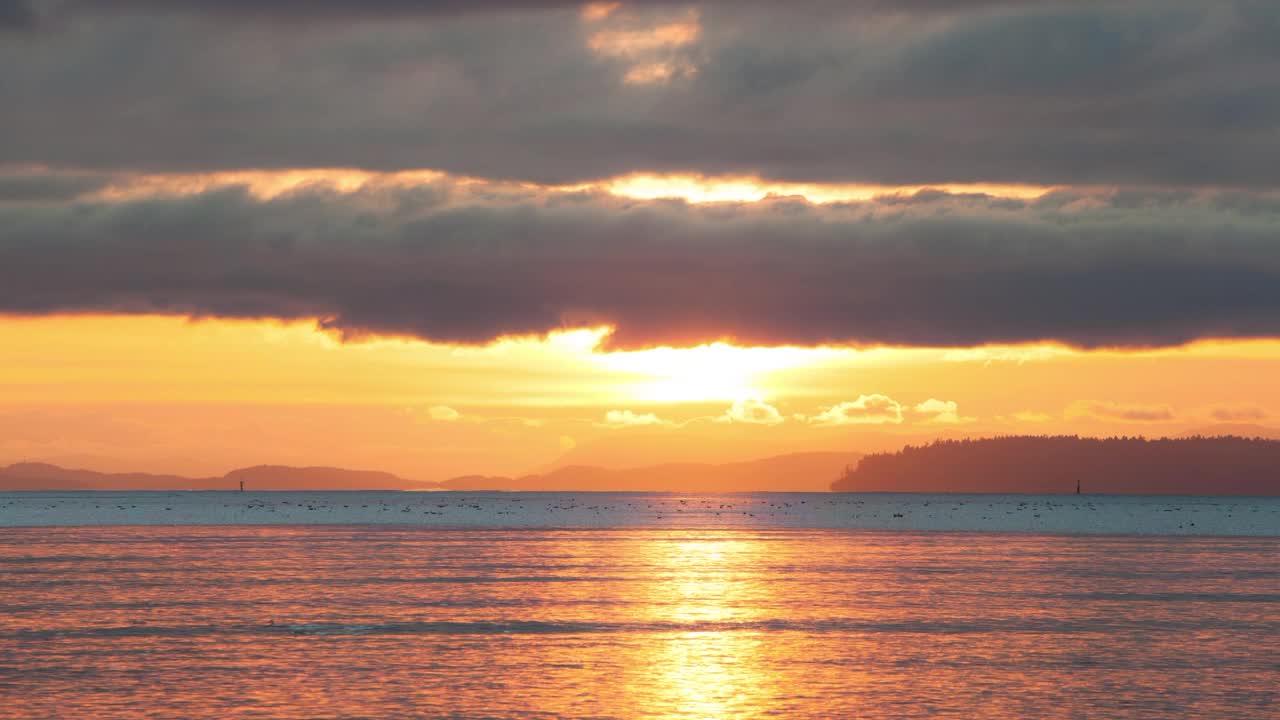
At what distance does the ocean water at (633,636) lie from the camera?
41719 millimetres

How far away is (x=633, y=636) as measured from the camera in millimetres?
56094

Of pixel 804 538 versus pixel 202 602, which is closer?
pixel 202 602

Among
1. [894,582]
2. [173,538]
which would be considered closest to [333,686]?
[894,582]

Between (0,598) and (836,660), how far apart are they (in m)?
42.7

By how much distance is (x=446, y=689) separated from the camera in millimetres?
43656

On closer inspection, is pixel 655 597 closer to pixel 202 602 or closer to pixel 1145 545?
pixel 202 602

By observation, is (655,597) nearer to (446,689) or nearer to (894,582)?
A: (894,582)

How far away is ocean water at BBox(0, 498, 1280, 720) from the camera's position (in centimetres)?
4172

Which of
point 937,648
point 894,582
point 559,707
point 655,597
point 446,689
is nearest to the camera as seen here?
point 559,707

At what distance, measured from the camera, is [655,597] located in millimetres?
72688

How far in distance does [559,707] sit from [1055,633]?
84.2 ft

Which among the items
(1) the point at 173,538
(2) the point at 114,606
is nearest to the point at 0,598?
(2) the point at 114,606

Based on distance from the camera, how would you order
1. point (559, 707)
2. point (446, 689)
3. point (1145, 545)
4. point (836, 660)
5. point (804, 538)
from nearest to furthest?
point (559, 707)
point (446, 689)
point (836, 660)
point (1145, 545)
point (804, 538)

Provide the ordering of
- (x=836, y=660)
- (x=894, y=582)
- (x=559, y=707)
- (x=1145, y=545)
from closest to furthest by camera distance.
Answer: (x=559, y=707) → (x=836, y=660) → (x=894, y=582) → (x=1145, y=545)
